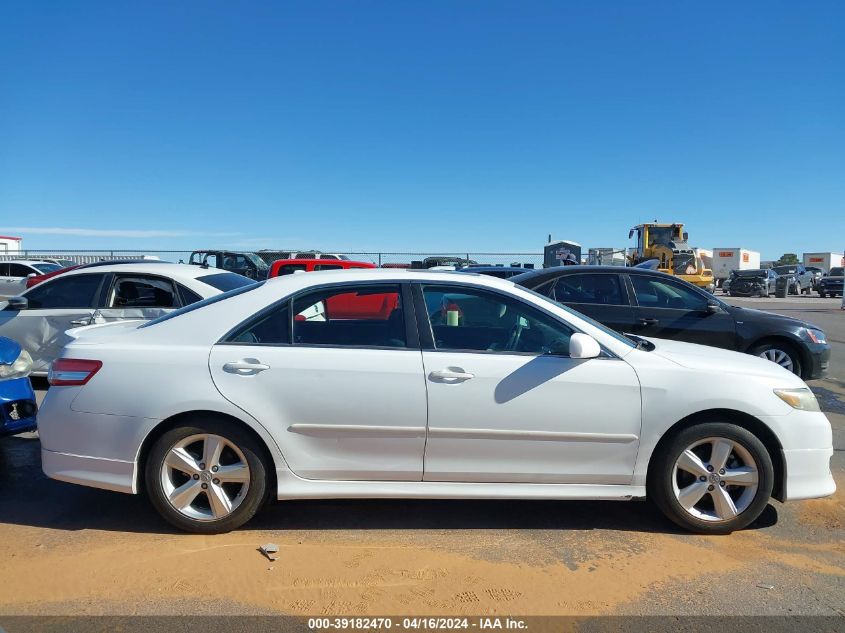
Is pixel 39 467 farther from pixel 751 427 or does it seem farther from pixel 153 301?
pixel 751 427

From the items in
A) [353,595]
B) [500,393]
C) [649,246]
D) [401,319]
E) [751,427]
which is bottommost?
[353,595]

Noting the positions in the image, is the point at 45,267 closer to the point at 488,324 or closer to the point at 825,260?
the point at 488,324

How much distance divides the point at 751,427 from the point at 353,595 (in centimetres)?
243

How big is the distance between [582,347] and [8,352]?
417 centimetres

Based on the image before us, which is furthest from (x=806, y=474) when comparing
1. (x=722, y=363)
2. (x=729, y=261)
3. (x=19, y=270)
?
(x=729, y=261)

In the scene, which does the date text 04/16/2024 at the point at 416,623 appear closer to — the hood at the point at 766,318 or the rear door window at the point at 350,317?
the rear door window at the point at 350,317

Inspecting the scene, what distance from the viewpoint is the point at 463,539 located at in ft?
11.0

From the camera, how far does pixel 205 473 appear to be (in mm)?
3279

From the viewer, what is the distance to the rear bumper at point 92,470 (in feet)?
10.8

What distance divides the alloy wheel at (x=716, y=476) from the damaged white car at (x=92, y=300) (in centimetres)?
522

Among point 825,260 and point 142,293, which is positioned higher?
point 825,260

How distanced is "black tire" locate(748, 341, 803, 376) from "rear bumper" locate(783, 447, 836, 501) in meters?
3.79

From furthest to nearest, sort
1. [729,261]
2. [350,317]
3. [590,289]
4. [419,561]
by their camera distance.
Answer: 1. [729,261]
2. [590,289]
3. [350,317]
4. [419,561]

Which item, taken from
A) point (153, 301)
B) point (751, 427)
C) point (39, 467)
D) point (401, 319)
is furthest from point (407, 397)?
point (153, 301)
